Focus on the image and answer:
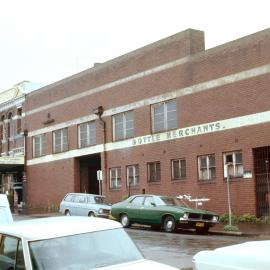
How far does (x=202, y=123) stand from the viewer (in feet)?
91.0

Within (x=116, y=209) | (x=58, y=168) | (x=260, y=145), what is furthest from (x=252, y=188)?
(x=58, y=168)

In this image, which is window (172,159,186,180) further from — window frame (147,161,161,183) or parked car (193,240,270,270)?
parked car (193,240,270,270)

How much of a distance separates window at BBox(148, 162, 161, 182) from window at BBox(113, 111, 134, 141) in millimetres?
2615

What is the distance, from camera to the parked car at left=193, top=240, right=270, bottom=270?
16.2 feet

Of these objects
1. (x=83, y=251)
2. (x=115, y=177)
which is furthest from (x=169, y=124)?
(x=83, y=251)

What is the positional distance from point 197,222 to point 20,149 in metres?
27.1

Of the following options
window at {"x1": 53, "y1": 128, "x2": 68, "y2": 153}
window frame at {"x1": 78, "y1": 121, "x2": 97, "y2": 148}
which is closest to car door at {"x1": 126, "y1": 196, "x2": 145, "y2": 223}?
window frame at {"x1": 78, "y1": 121, "x2": 97, "y2": 148}

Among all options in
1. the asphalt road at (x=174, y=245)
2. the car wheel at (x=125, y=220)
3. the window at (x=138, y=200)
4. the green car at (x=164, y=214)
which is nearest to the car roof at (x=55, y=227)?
the asphalt road at (x=174, y=245)

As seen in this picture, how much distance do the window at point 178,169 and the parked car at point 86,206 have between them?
4.21 meters

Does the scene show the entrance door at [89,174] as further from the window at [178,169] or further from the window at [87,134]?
the window at [178,169]

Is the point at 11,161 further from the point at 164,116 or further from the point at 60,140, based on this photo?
the point at 164,116

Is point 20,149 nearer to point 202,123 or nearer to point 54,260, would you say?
point 202,123

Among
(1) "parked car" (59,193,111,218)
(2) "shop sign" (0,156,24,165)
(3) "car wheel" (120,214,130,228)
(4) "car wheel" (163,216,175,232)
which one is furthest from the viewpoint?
(2) "shop sign" (0,156,24,165)

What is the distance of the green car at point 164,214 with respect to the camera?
20.8 metres
